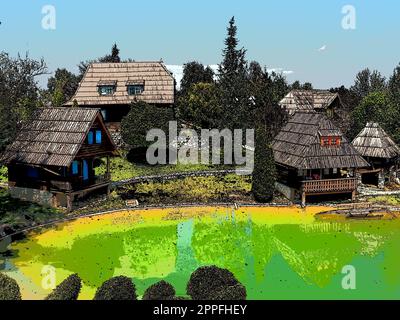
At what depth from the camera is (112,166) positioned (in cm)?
4378

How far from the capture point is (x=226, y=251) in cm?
2717

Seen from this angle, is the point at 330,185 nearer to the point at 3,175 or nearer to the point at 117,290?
the point at 117,290

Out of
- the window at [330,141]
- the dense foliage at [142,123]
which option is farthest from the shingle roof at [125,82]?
the window at [330,141]

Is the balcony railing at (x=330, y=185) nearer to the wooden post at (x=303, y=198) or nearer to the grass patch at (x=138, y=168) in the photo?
the wooden post at (x=303, y=198)

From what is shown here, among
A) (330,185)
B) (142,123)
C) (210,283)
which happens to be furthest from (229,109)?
(210,283)

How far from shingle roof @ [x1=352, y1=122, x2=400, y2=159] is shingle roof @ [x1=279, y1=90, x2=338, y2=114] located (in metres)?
19.5

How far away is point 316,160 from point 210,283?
64.7 feet

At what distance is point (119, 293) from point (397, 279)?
13.4 meters

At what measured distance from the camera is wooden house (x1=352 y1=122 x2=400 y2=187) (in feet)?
135

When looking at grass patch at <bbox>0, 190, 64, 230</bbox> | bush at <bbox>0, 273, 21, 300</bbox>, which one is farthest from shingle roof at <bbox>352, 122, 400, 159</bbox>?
bush at <bbox>0, 273, 21, 300</bbox>

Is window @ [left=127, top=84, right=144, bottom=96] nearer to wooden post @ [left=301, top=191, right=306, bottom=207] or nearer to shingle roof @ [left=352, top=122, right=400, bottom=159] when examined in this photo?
shingle roof @ [left=352, top=122, right=400, bottom=159]
